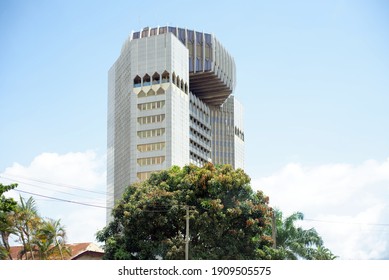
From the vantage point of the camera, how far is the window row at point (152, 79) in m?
100

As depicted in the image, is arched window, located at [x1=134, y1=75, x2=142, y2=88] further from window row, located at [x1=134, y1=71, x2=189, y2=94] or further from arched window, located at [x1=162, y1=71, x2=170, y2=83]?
arched window, located at [x1=162, y1=71, x2=170, y2=83]

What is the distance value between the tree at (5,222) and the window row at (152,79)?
200ft

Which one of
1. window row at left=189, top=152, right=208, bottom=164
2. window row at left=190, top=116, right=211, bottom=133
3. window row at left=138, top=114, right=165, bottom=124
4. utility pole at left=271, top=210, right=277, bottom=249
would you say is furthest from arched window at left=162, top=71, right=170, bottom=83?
utility pole at left=271, top=210, right=277, bottom=249

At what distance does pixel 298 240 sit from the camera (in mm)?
40000

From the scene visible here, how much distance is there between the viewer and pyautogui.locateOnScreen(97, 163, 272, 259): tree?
38.3 metres

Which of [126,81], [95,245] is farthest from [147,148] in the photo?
[95,245]

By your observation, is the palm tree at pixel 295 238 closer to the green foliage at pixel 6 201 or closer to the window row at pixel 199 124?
the green foliage at pixel 6 201

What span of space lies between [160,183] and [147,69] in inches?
2394

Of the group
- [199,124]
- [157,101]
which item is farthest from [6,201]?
[199,124]

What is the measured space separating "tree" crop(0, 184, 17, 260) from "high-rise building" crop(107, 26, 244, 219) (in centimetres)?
5525

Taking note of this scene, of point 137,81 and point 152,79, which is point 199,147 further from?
point 137,81

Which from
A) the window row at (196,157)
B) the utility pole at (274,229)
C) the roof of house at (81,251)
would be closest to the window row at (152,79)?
the window row at (196,157)
